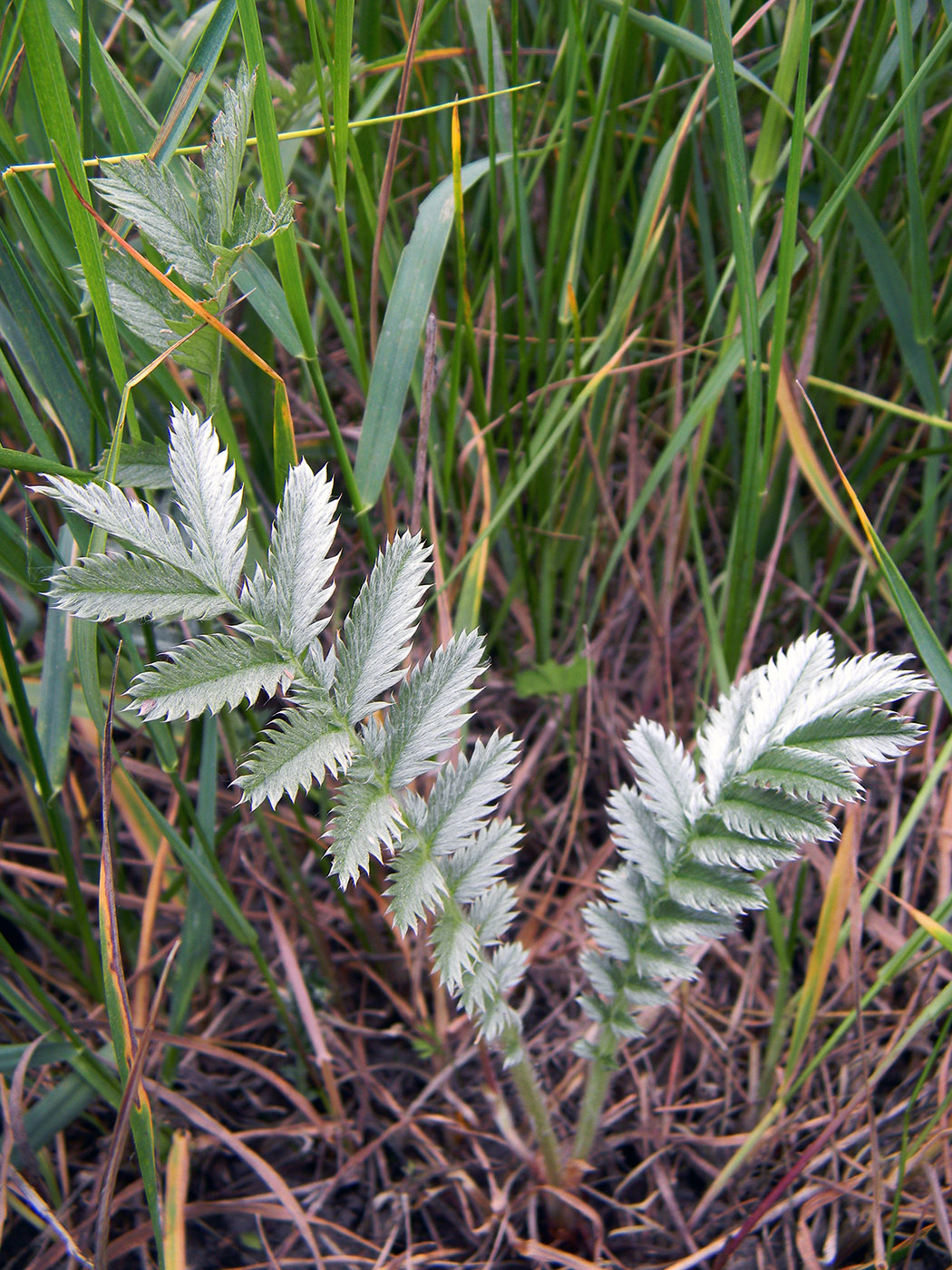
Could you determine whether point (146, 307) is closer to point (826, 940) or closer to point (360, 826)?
point (360, 826)

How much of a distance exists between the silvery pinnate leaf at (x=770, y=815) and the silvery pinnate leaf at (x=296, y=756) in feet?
1.17

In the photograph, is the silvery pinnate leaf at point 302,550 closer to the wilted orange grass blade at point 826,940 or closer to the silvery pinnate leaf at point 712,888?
the silvery pinnate leaf at point 712,888

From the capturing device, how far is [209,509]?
673 millimetres

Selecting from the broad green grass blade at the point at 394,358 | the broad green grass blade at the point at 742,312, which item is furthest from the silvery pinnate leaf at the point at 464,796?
the broad green grass blade at the point at 742,312

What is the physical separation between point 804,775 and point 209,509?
54cm

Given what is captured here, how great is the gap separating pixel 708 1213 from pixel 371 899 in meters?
0.59

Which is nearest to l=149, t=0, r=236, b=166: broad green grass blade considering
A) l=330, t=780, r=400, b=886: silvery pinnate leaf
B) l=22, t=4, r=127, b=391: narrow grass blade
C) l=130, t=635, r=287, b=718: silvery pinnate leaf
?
l=22, t=4, r=127, b=391: narrow grass blade

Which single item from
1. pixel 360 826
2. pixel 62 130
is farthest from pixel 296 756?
pixel 62 130

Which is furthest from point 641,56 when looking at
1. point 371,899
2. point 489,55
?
point 371,899

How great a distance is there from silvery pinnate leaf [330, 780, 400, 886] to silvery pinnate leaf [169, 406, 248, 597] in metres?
0.19

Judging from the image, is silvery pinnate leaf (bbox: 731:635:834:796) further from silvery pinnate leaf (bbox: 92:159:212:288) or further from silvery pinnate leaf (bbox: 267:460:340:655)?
silvery pinnate leaf (bbox: 92:159:212:288)

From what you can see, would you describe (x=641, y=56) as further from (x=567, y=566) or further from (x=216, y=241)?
(x=216, y=241)

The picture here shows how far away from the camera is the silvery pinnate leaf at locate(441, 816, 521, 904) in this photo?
0.83 m

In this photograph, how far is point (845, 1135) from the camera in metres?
1.13
